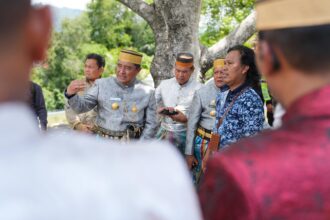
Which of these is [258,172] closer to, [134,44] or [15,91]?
[15,91]

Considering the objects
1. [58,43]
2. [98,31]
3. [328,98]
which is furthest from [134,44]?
[328,98]

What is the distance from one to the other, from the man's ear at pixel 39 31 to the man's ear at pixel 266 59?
63 cm

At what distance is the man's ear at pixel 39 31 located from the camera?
2.80ft

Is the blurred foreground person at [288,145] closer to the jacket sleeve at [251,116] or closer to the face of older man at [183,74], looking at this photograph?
the jacket sleeve at [251,116]

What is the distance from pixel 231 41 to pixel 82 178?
6.63m

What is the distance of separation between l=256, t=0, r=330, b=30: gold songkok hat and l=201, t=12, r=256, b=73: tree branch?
19.4ft

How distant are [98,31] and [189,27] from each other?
3831cm

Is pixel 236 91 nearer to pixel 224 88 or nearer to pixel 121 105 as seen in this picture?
pixel 224 88

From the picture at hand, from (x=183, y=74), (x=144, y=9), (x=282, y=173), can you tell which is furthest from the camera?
(x=144, y=9)

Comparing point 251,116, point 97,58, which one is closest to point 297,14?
point 251,116

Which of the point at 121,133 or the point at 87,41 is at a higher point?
the point at 121,133

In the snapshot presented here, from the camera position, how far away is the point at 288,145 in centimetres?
128

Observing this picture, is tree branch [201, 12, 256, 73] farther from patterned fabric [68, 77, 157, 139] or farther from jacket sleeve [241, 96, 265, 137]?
jacket sleeve [241, 96, 265, 137]

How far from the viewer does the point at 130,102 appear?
5.04m
